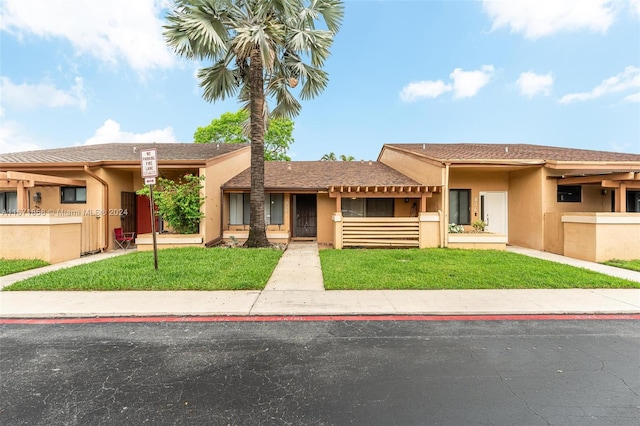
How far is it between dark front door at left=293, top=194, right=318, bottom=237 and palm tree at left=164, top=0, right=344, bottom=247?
3.34 meters

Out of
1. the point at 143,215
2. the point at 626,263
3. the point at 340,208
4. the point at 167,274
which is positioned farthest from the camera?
the point at 143,215

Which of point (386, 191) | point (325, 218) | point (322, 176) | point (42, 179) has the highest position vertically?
point (322, 176)

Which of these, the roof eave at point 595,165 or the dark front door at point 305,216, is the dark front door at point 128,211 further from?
the roof eave at point 595,165

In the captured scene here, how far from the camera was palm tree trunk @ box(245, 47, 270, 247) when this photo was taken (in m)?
11.9

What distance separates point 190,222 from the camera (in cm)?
1215

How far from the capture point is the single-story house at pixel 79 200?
9.27m

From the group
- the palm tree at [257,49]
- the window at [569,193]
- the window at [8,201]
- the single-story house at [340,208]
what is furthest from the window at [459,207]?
the window at [8,201]

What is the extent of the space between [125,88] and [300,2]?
40.9 feet

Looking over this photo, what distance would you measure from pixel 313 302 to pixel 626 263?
979 centimetres

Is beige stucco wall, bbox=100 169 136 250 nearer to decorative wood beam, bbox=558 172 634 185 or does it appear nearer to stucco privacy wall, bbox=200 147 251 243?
stucco privacy wall, bbox=200 147 251 243

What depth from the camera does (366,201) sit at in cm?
1484

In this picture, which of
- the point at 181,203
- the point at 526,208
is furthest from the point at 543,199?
the point at 181,203

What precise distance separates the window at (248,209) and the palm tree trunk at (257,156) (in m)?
2.82

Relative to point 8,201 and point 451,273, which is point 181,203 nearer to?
point 8,201
